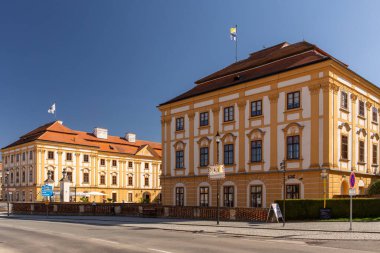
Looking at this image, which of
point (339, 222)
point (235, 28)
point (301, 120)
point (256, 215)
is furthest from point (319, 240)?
point (235, 28)

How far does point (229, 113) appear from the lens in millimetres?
41188

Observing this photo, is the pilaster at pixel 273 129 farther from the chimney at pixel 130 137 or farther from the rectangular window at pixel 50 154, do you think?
the chimney at pixel 130 137

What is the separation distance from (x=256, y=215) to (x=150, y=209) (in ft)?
35.4

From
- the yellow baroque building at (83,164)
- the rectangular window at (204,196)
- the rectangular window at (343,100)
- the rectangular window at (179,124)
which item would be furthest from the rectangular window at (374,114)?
the yellow baroque building at (83,164)

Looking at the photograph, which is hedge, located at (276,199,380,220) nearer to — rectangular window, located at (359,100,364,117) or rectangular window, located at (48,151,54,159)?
rectangular window, located at (359,100,364,117)

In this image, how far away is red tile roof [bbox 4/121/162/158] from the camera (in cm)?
7981

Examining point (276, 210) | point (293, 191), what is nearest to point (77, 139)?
point (293, 191)

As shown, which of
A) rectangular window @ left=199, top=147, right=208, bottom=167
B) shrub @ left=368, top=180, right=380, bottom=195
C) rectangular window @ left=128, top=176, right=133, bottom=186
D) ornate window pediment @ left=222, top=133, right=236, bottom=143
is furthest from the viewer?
rectangular window @ left=128, top=176, right=133, bottom=186

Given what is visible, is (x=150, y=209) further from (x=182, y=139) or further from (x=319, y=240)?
(x=319, y=240)

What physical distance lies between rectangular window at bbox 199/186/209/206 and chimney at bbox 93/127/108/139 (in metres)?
51.7

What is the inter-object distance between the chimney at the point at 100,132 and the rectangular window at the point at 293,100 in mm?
60885

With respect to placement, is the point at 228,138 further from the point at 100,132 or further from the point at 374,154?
the point at 100,132

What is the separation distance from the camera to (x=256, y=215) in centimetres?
2902

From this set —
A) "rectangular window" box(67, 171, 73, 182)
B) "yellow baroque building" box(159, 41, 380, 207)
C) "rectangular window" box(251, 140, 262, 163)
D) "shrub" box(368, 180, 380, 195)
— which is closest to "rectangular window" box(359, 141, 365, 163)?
"yellow baroque building" box(159, 41, 380, 207)
